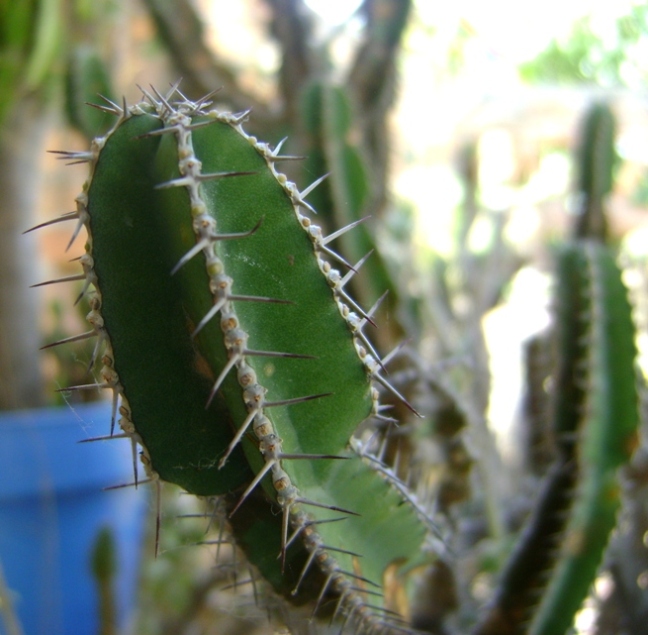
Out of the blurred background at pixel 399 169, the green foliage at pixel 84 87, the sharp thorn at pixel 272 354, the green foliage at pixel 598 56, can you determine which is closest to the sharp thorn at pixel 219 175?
the sharp thorn at pixel 272 354

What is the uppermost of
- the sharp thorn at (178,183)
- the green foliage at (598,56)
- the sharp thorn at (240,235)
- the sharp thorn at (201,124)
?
the green foliage at (598,56)

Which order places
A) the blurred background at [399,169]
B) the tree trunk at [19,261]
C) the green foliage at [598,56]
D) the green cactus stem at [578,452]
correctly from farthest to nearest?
1. the green foliage at [598,56]
2. the tree trunk at [19,261]
3. the blurred background at [399,169]
4. the green cactus stem at [578,452]

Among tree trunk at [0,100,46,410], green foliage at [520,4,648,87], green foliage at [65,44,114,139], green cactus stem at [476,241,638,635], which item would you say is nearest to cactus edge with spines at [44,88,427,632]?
green cactus stem at [476,241,638,635]

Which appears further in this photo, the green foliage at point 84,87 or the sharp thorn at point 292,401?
the green foliage at point 84,87

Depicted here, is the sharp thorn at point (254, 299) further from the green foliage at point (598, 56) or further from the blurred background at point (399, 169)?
the green foliage at point (598, 56)

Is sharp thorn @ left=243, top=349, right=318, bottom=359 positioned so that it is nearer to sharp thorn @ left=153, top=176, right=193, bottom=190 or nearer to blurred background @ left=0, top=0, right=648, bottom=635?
sharp thorn @ left=153, top=176, right=193, bottom=190

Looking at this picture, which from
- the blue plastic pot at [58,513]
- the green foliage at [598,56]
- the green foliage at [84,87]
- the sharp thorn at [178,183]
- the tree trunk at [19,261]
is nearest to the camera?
the sharp thorn at [178,183]

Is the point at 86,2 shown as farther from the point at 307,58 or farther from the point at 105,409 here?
the point at 105,409

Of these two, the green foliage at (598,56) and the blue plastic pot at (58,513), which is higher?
the green foliage at (598,56)
